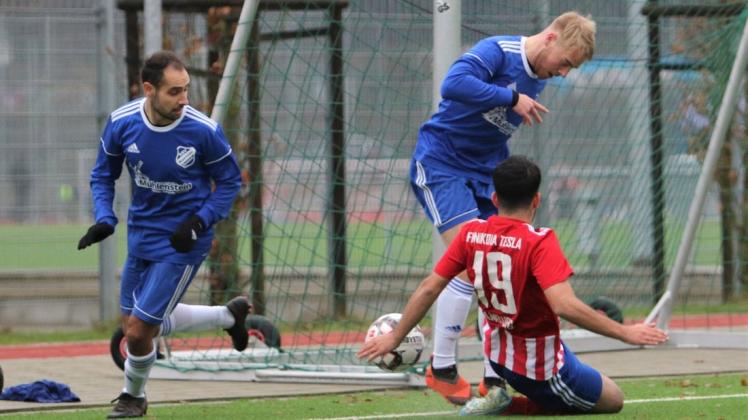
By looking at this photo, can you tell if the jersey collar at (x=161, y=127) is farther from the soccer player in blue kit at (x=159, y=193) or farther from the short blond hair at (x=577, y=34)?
the short blond hair at (x=577, y=34)

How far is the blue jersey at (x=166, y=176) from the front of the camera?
24.7ft

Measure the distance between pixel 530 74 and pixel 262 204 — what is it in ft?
10.9

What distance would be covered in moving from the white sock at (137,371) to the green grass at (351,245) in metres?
2.72

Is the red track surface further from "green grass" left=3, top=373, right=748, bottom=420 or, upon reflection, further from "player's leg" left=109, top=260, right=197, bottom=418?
"player's leg" left=109, top=260, right=197, bottom=418

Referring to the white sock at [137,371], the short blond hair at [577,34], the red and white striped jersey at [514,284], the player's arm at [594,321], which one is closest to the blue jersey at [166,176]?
the white sock at [137,371]

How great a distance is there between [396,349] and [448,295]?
1.45 ft

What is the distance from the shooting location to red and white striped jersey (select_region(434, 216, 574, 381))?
6.61 meters

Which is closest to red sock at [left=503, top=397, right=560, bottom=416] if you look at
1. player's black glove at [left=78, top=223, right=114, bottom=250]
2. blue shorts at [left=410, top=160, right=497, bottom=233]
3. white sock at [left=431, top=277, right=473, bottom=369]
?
white sock at [left=431, top=277, right=473, bottom=369]

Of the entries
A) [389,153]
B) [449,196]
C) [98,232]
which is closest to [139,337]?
[98,232]

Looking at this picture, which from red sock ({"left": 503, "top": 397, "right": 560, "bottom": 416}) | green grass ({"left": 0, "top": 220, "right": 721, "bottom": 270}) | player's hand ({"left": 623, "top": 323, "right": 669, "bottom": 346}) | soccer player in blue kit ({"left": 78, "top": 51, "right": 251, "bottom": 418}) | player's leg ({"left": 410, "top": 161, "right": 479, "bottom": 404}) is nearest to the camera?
player's hand ({"left": 623, "top": 323, "right": 669, "bottom": 346})

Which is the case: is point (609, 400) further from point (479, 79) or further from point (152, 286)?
point (152, 286)

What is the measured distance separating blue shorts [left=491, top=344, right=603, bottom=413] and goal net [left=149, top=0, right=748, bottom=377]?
9.15ft

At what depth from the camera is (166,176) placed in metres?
7.54

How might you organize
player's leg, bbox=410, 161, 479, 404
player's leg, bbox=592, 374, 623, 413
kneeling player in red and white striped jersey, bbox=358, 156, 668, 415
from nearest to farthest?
kneeling player in red and white striped jersey, bbox=358, 156, 668, 415
player's leg, bbox=592, 374, 623, 413
player's leg, bbox=410, 161, 479, 404
